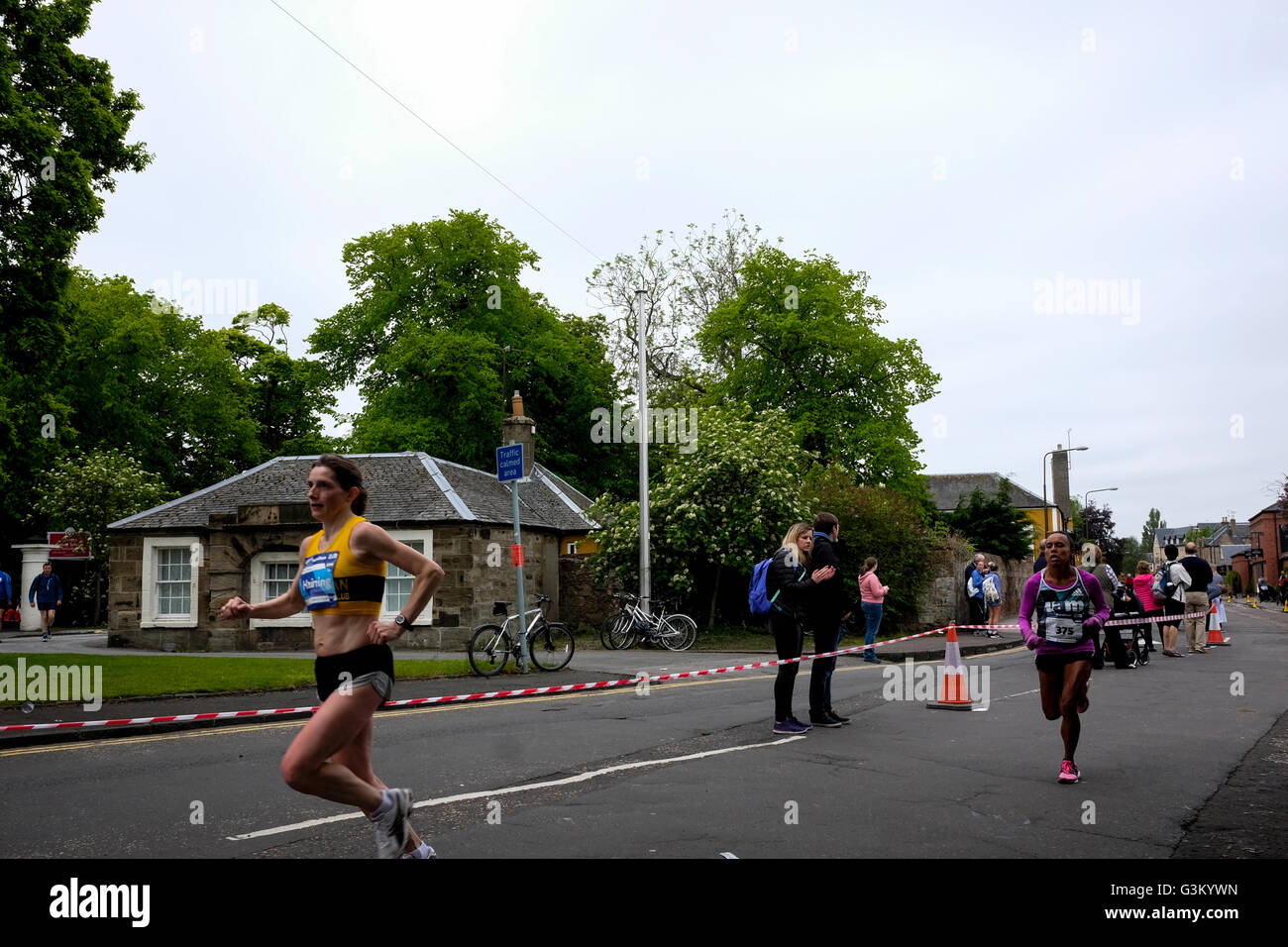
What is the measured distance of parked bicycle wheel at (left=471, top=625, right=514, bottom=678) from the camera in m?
15.6

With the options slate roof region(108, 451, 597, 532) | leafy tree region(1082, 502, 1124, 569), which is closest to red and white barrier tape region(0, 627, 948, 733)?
slate roof region(108, 451, 597, 532)

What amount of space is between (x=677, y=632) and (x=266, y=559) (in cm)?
955

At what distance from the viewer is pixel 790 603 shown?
9289 millimetres

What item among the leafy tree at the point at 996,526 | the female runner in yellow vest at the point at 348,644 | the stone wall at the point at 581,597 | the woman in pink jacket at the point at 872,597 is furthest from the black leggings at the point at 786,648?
the leafy tree at the point at 996,526

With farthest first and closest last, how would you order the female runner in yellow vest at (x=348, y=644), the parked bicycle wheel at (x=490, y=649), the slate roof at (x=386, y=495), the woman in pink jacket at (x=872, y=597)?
the slate roof at (x=386, y=495) < the woman in pink jacket at (x=872, y=597) < the parked bicycle wheel at (x=490, y=649) < the female runner in yellow vest at (x=348, y=644)

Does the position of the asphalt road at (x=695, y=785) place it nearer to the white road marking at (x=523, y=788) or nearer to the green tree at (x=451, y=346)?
the white road marking at (x=523, y=788)

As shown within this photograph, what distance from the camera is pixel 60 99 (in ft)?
56.3

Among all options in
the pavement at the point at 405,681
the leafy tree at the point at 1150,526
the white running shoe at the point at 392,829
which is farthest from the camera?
the leafy tree at the point at 1150,526

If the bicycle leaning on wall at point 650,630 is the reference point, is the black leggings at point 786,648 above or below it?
above

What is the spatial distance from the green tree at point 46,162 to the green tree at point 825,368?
2391cm

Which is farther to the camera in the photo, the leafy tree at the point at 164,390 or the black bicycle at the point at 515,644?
the leafy tree at the point at 164,390

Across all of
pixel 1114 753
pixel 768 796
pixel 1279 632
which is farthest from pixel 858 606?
pixel 768 796

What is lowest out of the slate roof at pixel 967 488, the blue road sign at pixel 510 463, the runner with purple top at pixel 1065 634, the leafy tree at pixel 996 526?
the runner with purple top at pixel 1065 634

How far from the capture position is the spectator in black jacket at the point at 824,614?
31.0 ft
